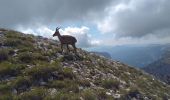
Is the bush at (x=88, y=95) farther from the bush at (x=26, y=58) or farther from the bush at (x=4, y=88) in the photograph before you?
the bush at (x=26, y=58)

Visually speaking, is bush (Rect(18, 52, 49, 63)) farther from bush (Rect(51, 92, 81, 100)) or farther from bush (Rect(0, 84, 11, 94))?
bush (Rect(51, 92, 81, 100))

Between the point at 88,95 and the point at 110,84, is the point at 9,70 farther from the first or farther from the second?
the point at 110,84

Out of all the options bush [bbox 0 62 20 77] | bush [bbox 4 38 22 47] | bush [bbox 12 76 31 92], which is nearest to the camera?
bush [bbox 12 76 31 92]

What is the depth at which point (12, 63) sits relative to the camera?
80.3 ft

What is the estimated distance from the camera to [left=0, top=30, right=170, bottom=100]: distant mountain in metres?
20.4

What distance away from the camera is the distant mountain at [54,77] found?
66.9 ft

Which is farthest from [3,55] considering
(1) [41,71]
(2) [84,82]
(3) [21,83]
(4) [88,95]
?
(4) [88,95]

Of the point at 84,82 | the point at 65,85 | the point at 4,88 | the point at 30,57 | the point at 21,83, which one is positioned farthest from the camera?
the point at 30,57

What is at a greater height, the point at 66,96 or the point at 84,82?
the point at 84,82

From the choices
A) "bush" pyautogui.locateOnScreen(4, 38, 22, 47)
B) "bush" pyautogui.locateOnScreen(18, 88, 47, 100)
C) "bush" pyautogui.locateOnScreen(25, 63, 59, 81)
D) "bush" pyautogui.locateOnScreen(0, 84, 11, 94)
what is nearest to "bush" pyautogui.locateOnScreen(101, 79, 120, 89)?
"bush" pyautogui.locateOnScreen(25, 63, 59, 81)

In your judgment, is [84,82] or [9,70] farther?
[84,82]

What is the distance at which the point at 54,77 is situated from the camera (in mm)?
23125

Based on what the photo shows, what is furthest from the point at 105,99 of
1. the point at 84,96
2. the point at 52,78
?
the point at 52,78

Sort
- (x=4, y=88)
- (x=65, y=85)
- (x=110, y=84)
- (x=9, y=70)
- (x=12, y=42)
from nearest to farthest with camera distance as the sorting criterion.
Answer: (x=4, y=88) → (x=65, y=85) → (x=9, y=70) → (x=110, y=84) → (x=12, y=42)
